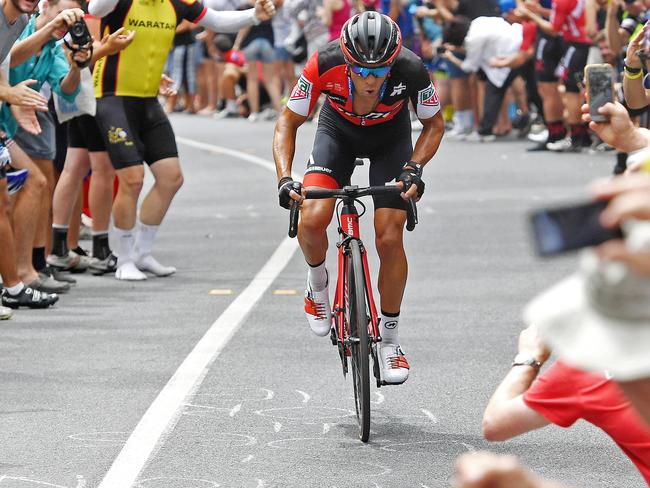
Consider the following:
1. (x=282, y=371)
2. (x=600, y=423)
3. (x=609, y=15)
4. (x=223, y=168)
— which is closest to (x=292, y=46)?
(x=223, y=168)

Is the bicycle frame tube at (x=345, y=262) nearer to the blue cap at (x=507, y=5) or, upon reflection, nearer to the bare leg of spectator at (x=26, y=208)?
the bare leg of spectator at (x=26, y=208)

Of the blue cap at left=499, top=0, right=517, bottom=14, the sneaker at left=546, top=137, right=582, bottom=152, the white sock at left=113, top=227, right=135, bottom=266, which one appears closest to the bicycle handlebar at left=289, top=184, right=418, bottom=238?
the white sock at left=113, top=227, right=135, bottom=266

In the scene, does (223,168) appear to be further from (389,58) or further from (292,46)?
(389,58)

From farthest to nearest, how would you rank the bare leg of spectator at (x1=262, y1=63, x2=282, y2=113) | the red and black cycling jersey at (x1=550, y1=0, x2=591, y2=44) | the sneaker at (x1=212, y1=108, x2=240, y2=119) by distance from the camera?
1. the sneaker at (x1=212, y1=108, x2=240, y2=119)
2. the bare leg of spectator at (x1=262, y1=63, x2=282, y2=113)
3. the red and black cycling jersey at (x1=550, y1=0, x2=591, y2=44)

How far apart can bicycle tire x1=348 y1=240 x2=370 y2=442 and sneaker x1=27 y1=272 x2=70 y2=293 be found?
4.10 metres

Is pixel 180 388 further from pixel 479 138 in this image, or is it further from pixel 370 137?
pixel 479 138

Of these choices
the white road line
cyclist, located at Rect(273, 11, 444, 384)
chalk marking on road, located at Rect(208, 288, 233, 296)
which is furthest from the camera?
chalk marking on road, located at Rect(208, 288, 233, 296)

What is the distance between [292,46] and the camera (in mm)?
26844

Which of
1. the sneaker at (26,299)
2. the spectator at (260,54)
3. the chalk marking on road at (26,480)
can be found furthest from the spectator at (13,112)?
the spectator at (260,54)

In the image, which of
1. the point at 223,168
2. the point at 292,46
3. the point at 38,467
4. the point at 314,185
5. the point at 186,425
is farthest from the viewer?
the point at 292,46

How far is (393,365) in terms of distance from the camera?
24.8ft

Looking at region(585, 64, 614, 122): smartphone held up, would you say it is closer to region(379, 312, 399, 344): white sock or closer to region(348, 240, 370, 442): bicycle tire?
region(348, 240, 370, 442): bicycle tire

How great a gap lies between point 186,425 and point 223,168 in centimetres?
1345

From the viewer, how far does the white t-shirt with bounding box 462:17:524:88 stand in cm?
2114
